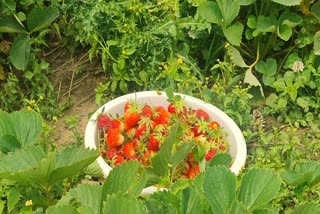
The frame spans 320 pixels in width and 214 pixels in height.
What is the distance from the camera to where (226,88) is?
2822 mm

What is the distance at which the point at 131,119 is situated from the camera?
2447 millimetres

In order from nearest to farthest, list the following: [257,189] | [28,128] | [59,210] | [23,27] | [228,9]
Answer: [59,210]
[257,189]
[28,128]
[228,9]
[23,27]

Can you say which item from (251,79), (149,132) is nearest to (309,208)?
(149,132)

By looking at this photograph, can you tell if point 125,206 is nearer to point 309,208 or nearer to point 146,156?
point 309,208

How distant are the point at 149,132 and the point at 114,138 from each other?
123mm

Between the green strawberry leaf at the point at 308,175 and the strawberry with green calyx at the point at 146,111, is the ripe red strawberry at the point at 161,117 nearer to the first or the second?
the strawberry with green calyx at the point at 146,111

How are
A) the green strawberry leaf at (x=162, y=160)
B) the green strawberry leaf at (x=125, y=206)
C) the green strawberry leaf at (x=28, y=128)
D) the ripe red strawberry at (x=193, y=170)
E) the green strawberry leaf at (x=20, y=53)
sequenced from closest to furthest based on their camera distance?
the green strawberry leaf at (x=125, y=206) < the green strawberry leaf at (x=28, y=128) < the green strawberry leaf at (x=162, y=160) < the ripe red strawberry at (x=193, y=170) < the green strawberry leaf at (x=20, y=53)

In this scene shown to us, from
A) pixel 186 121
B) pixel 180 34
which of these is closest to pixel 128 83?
pixel 180 34

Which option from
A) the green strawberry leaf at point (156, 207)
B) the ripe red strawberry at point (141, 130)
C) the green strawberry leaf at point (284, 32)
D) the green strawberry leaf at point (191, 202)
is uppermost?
the green strawberry leaf at point (156, 207)

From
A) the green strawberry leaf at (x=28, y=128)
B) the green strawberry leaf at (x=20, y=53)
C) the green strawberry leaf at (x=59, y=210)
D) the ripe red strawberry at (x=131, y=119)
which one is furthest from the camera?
the green strawberry leaf at (x=20, y=53)

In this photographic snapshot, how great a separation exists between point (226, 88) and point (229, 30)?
234mm

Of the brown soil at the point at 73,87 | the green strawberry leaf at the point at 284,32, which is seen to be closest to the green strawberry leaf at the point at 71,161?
the brown soil at the point at 73,87

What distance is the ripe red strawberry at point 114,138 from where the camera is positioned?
2.41 metres

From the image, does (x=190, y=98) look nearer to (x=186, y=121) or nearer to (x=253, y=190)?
(x=186, y=121)
